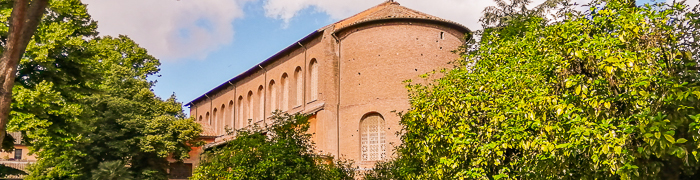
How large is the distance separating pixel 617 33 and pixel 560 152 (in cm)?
206

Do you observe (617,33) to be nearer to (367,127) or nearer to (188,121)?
(367,127)

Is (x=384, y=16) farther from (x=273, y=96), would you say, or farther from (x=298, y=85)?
(x=273, y=96)

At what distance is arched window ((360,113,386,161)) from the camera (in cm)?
3115

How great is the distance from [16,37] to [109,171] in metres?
22.6

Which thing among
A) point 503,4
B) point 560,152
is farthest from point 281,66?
point 560,152

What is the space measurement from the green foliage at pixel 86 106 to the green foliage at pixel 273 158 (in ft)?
16.2

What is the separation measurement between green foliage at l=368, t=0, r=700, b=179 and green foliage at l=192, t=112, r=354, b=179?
26.6 ft

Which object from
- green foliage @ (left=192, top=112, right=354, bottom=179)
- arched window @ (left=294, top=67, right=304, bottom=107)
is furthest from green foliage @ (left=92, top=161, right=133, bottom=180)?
arched window @ (left=294, top=67, right=304, bottom=107)

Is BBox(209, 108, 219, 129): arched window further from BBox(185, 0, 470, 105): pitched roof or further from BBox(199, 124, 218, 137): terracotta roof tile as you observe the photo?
BBox(185, 0, 470, 105): pitched roof

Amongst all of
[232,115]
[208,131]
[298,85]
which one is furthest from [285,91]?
[208,131]

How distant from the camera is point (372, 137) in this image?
103ft

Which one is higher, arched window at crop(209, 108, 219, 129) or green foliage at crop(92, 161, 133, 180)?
arched window at crop(209, 108, 219, 129)

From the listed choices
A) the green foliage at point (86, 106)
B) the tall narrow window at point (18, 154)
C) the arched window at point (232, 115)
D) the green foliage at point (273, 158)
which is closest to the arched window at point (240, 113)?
the arched window at point (232, 115)

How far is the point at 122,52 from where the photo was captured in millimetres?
38906
